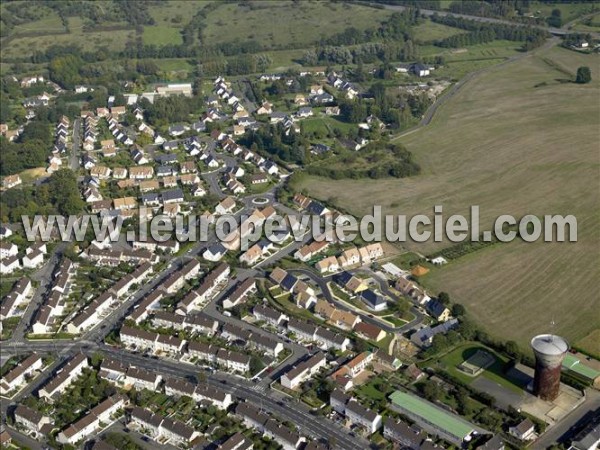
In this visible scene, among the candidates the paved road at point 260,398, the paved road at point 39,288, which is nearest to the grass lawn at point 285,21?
the paved road at point 39,288

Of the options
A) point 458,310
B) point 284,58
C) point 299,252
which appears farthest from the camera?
point 284,58

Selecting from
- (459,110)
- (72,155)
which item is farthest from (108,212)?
(459,110)

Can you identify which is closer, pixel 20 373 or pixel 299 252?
pixel 20 373

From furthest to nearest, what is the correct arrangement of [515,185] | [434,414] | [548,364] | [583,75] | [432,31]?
[432,31] → [583,75] → [515,185] → [434,414] → [548,364]

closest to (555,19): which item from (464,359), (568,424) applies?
(464,359)

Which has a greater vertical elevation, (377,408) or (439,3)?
(439,3)

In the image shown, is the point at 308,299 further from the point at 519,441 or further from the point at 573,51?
the point at 573,51

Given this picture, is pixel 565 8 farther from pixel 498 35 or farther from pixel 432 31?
pixel 432 31

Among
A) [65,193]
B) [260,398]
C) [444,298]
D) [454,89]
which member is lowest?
[260,398]

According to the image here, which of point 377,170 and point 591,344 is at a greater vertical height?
point 377,170
